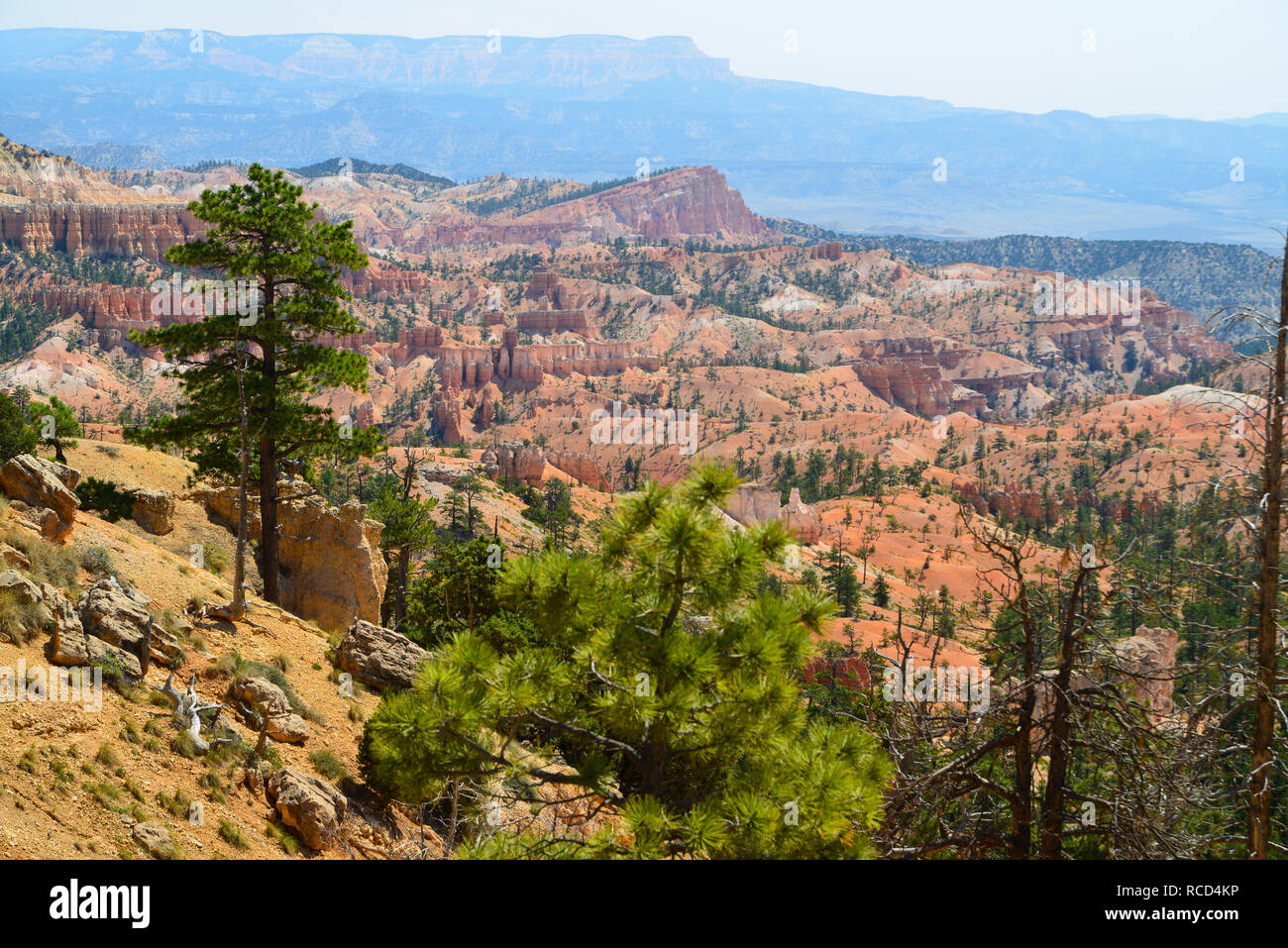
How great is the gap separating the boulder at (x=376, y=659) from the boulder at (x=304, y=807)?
17.2 feet

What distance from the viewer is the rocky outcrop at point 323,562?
2362 cm

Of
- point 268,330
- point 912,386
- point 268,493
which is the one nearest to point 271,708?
point 268,493

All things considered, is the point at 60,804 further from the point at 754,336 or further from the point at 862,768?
the point at 754,336

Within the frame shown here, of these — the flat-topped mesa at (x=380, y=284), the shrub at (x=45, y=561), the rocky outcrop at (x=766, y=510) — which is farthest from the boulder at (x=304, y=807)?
the flat-topped mesa at (x=380, y=284)

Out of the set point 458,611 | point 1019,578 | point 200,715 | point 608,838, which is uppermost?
point 1019,578

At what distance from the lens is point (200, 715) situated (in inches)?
496

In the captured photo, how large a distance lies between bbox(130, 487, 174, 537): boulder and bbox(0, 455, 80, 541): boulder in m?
5.29

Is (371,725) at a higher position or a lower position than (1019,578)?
lower

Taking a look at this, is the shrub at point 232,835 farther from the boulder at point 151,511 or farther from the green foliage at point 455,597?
the boulder at point 151,511

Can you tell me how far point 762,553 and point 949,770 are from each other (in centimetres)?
239

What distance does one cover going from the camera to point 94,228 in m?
168
